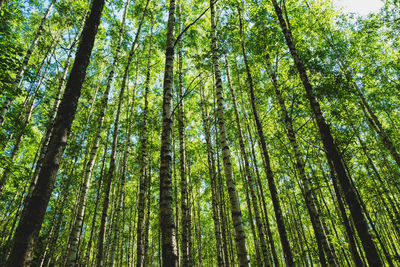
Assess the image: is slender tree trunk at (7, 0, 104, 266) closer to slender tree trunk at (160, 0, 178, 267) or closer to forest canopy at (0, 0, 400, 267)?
forest canopy at (0, 0, 400, 267)

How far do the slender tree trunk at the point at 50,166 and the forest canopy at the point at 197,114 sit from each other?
0.05 ft

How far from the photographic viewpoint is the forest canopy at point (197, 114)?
408cm

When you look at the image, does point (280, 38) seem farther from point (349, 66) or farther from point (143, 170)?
point (143, 170)

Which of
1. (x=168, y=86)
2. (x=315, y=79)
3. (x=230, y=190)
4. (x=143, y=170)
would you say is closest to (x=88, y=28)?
(x=168, y=86)

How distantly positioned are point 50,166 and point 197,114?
15083 millimetres

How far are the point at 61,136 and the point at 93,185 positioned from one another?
18016mm

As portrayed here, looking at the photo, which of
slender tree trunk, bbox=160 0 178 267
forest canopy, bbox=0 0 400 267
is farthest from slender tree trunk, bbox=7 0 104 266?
slender tree trunk, bbox=160 0 178 267

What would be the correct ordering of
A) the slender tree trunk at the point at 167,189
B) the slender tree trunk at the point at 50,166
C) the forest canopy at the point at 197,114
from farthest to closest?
the forest canopy at the point at 197,114 < the slender tree trunk at the point at 167,189 < the slender tree trunk at the point at 50,166

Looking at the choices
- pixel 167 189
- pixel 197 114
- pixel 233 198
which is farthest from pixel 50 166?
pixel 197 114

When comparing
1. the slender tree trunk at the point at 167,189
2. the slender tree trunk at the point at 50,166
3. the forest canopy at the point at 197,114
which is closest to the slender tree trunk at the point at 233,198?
the forest canopy at the point at 197,114

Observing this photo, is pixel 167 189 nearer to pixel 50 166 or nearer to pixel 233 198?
pixel 50 166

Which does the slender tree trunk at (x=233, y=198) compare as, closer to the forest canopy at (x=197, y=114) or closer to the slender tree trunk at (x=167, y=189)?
the forest canopy at (x=197, y=114)

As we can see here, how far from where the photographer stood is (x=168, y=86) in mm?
4582

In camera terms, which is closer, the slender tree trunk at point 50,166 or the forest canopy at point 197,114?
the slender tree trunk at point 50,166
